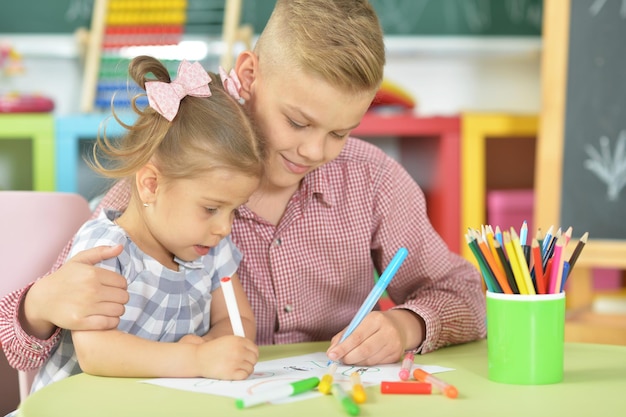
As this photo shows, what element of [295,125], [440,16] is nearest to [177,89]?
[295,125]

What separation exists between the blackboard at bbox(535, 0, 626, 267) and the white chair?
1.65 m

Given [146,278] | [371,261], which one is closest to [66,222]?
[146,278]

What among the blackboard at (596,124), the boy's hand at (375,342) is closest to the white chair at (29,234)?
the boy's hand at (375,342)

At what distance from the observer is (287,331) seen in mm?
1354

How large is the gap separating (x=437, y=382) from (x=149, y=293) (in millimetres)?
430

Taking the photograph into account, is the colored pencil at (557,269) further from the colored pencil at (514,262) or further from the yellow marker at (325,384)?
the yellow marker at (325,384)

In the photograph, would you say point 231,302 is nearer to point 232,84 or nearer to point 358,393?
point 358,393

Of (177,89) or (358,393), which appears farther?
(177,89)

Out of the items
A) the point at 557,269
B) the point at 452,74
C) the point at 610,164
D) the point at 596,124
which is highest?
the point at 452,74

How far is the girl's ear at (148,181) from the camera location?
3.75ft

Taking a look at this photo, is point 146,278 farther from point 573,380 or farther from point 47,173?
point 47,173

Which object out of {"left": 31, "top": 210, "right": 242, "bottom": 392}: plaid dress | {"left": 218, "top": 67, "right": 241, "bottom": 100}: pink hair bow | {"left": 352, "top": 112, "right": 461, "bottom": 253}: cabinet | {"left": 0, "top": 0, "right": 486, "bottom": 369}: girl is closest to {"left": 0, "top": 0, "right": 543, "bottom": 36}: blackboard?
{"left": 352, "top": 112, "right": 461, "bottom": 253}: cabinet

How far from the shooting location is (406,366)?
3.13ft

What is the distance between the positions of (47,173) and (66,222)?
5.27 feet
